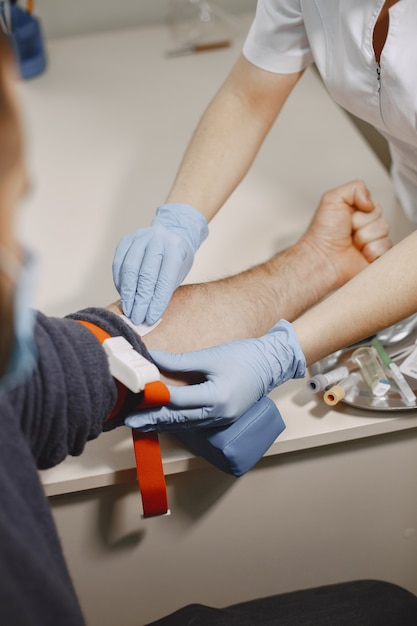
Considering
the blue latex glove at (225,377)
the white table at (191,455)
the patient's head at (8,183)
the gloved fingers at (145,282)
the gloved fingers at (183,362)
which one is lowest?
the white table at (191,455)

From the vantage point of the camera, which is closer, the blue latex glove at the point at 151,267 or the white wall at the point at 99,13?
the blue latex glove at the point at 151,267

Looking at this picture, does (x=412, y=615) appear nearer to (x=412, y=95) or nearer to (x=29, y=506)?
(x=29, y=506)

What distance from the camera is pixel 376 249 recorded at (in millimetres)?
1299

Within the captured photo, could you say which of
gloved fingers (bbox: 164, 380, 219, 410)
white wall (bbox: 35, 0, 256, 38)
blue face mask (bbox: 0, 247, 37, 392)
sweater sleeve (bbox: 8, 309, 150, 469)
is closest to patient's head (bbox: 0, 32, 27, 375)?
blue face mask (bbox: 0, 247, 37, 392)

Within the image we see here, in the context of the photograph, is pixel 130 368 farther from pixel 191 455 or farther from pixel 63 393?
pixel 191 455

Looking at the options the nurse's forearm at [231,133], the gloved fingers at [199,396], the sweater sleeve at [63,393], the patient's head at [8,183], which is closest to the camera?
the patient's head at [8,183]

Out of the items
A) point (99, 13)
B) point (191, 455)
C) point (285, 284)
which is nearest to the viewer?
point (191, 455)

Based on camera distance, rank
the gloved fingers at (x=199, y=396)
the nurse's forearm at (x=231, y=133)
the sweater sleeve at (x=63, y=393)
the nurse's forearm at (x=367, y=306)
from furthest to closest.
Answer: the nurse's forearm at (x=231, y=133) → the nurse's forearm at (x=367, y=306) → the gloved fingers at (x=199, y=396) → the sweater sleeve at (x=63, y=393)

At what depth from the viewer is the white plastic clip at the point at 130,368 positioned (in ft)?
2.66

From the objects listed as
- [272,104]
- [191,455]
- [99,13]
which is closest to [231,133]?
[272,104]

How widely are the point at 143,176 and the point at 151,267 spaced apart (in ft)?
1.79

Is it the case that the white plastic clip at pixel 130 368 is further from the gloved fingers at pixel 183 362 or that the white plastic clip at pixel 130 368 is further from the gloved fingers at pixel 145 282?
the gloved fingers at pixel 145 282

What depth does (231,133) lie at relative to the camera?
126 cm

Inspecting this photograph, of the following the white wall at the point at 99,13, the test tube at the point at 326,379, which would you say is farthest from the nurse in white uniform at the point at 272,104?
the white wall at the point at 99,13
